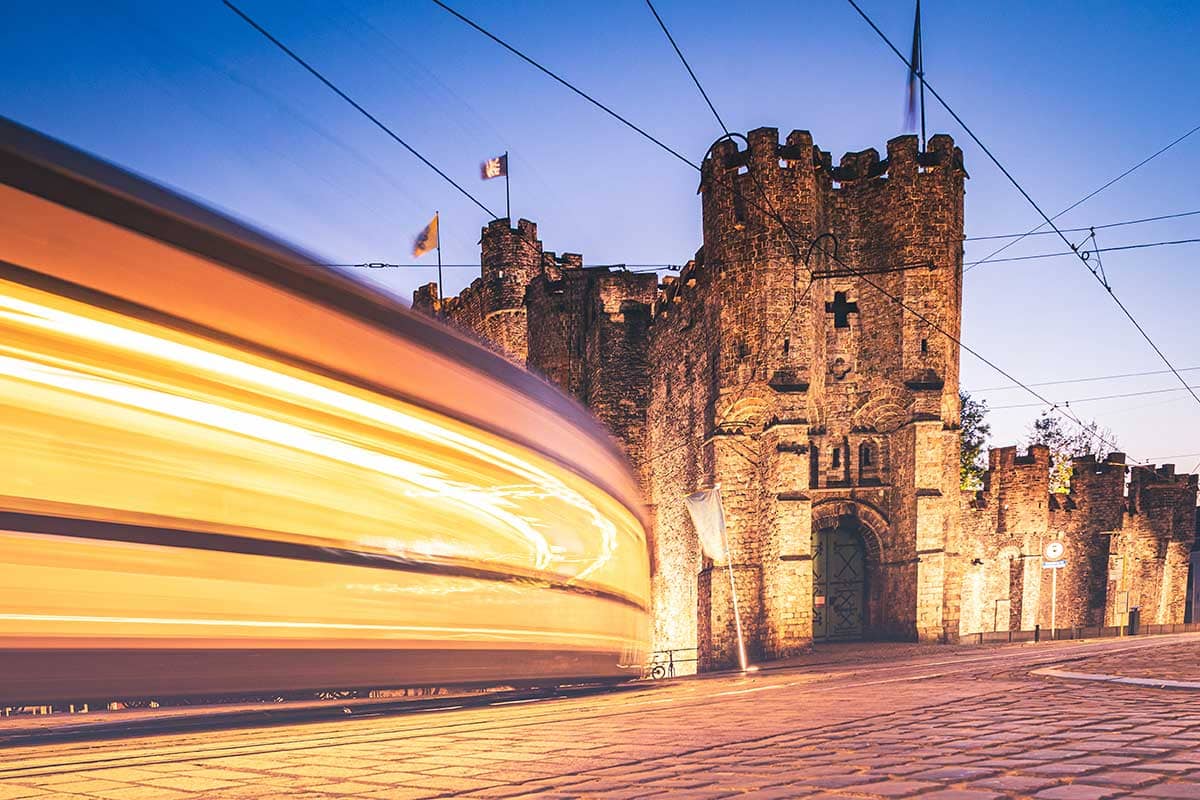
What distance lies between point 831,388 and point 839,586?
5120 millimetres

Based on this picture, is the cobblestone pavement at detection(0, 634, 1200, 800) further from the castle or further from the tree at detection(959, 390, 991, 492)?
the tree at detection(959, 390, 991, 492)

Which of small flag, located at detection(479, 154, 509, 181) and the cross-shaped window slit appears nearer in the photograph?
Result: the cross-shaped window slit

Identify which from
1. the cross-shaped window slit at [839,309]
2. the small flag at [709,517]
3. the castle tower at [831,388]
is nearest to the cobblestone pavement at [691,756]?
the small flag at [709,517]

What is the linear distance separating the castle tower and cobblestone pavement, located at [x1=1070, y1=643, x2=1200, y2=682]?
1262 cm

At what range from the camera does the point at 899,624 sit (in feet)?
86.6

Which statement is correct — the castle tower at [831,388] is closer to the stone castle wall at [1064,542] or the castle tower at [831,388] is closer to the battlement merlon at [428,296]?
the stone castle wall at [1064,542]

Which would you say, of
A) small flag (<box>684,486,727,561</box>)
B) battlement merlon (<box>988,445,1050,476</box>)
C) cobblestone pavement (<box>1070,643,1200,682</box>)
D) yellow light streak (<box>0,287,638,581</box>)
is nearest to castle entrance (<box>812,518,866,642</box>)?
small flag (<box>684,486,727,561</box>)

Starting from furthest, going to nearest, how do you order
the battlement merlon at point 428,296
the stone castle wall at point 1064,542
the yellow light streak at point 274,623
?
the battlement merlon at point 428,296
the stone castle wall at point 1064,542
the yellow light streak at point 274,623

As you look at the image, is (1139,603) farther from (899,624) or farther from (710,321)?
(710,321)

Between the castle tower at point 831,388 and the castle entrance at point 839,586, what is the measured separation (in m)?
0.04

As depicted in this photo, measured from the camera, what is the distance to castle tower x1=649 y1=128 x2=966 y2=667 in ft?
85.8

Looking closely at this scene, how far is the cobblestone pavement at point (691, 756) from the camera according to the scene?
3973 millimetres

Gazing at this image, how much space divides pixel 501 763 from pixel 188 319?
2450 millimetres

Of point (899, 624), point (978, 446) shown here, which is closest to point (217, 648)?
point (899, 624)
